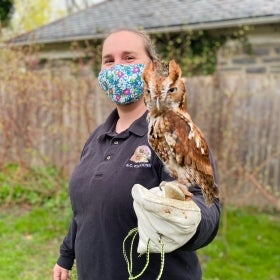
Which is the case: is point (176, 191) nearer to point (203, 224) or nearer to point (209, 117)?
point (203, 224)

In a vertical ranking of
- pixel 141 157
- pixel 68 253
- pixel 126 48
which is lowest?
pixel 68 253

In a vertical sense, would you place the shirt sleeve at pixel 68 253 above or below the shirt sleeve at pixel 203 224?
below

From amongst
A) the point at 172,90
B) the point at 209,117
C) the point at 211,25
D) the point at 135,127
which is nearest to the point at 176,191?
the point at 172,90

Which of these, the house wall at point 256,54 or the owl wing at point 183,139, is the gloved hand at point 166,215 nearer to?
the owl wing at point 183,139

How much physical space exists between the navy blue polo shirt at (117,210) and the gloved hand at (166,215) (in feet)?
0.47

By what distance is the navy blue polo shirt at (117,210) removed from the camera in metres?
1.95

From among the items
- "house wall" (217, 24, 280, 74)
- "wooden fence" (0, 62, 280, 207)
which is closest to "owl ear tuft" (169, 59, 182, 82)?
"wooden fence" (0, 62, 280, 207)

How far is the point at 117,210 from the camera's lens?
6.55 ft

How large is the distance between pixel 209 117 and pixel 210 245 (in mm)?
1868

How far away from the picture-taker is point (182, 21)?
321 inches

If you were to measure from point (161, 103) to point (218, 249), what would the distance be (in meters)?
3.95

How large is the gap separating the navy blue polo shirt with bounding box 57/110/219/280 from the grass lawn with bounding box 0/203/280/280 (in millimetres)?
2738

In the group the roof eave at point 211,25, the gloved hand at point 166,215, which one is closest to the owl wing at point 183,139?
the gloved hand at point 166,215

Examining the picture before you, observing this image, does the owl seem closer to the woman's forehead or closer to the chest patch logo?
the chest patch logo
